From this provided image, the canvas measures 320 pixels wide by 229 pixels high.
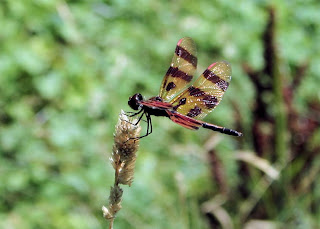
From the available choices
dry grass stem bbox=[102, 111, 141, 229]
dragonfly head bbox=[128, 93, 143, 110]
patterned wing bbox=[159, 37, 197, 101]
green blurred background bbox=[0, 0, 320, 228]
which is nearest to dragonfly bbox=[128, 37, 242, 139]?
patterned wing bbox=[159, 37, 197, 101]

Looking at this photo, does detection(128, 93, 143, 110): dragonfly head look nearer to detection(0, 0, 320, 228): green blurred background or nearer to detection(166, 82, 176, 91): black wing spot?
detection(166, 82, 176, 91): black wing spot

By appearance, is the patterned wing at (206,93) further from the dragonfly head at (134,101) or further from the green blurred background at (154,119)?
the green blurred background at (154,119)

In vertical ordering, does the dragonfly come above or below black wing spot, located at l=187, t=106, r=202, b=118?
above

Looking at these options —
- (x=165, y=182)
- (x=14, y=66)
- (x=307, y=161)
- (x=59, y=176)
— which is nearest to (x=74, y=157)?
(x=59, y=176)

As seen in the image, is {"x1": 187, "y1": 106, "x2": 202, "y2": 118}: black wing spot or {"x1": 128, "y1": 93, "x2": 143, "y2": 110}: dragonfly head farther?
{"x1": 187, "y1": 106, "x2": 202, "y2": 118}: black wing spot

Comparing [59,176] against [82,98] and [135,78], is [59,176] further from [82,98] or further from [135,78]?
[135,78]

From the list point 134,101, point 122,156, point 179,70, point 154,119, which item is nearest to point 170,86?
point 179,70

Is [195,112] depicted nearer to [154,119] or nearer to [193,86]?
[193,86]
